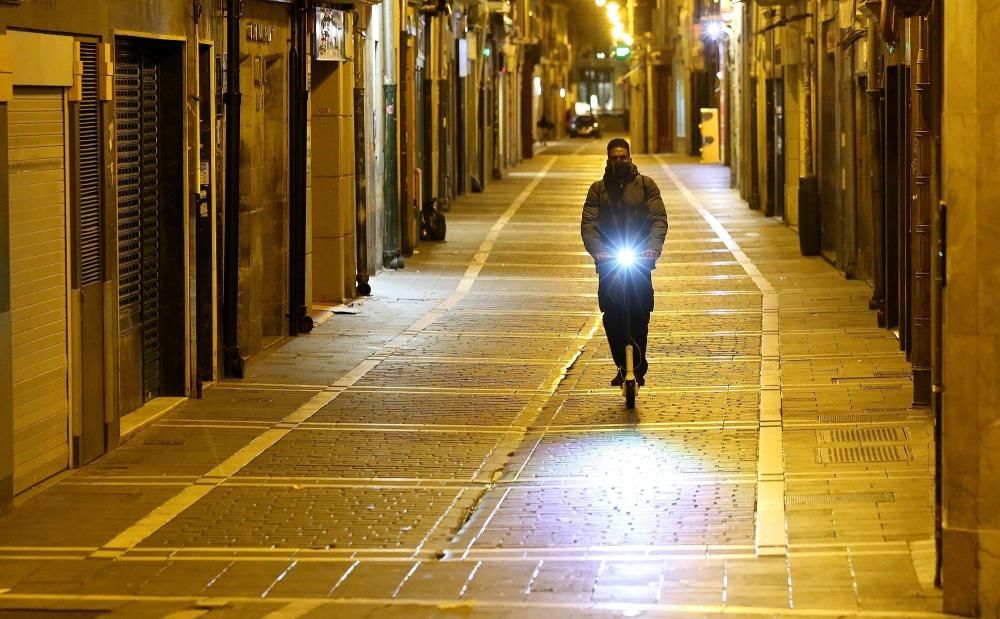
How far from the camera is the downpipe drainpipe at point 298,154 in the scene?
1619 cm

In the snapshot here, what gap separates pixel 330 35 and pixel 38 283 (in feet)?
26.8

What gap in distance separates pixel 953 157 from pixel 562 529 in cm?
269

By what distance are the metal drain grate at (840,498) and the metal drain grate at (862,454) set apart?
869 millimetres

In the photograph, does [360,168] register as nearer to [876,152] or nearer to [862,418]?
[876,152]

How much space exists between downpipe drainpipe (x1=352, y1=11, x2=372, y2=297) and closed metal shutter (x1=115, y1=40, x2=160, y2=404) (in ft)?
21.7

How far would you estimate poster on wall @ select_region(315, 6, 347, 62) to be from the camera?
16984mm

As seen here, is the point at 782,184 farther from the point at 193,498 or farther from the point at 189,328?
the point at 193,498

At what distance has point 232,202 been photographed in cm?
1384

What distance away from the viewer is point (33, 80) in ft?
30.8

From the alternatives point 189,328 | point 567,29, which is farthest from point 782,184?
point 567,29

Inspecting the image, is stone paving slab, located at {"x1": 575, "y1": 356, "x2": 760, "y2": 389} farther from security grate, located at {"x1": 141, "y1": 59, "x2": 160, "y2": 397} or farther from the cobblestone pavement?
security grate, located at {"x1": 141, "y1": 59, "x2": 160, "y2": 397}

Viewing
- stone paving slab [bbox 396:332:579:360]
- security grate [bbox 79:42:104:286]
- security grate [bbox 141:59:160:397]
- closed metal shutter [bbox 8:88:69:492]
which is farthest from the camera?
stone paving slab [bbox 396:332:579:360]

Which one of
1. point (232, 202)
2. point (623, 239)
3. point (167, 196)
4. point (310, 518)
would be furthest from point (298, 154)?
point (310, 518)

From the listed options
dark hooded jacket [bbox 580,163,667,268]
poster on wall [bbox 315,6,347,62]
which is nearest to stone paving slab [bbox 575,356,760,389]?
dark hooded jacket [bbox 580,163,667,268]
